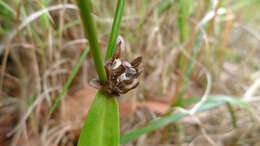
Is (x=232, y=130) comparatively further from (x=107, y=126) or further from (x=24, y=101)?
(x=24, y=101)

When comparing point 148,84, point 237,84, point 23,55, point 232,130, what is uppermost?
point 23,55

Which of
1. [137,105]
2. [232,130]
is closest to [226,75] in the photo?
[232,130]

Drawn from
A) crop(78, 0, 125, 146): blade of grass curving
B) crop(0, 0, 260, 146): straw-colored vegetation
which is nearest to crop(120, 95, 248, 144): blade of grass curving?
crop(0, 0, 260, 146): straw-colored vegetation

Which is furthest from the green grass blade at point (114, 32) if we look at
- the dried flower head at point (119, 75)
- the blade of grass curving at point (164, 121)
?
the blade of grass curving at point (164, 121)

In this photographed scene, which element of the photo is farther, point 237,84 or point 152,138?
point 237,84

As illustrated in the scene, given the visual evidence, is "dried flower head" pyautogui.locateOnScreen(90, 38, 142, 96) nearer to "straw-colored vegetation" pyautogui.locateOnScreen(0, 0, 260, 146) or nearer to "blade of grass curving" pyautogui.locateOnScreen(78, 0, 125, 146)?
"blade of grass curving" pyautogui.locateOnScreen(78, 0, 125, 146)

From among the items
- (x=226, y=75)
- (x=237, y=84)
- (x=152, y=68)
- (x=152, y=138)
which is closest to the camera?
(x=152, y=138)
